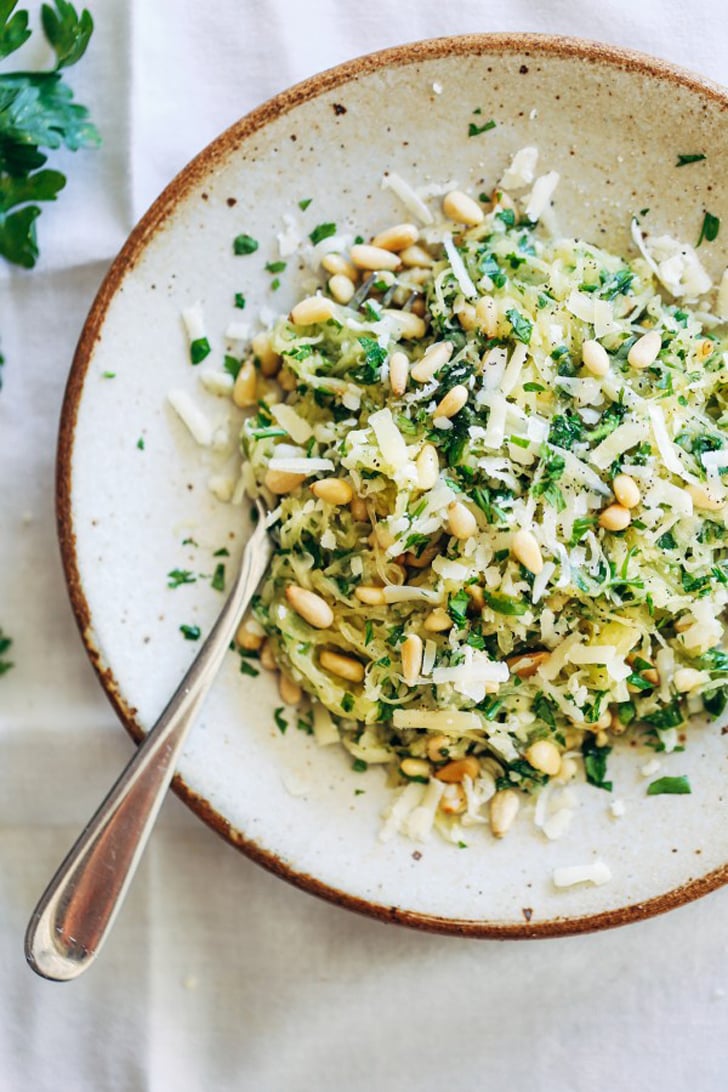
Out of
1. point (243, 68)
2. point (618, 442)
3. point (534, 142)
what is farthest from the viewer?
point (243, 68)

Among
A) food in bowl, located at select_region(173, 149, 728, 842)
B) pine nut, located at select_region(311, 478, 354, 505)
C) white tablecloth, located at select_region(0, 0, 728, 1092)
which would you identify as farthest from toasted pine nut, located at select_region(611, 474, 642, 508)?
white tablecloth, located at select_region(0, 0, 728, 1092)

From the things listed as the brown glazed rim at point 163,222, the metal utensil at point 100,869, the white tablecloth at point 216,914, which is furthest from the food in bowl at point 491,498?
the white tablecloth at point 216,914

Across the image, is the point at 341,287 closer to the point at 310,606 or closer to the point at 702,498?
the point at 310,606

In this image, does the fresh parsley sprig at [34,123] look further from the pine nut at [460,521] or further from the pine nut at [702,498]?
the pine nut at [702,498]

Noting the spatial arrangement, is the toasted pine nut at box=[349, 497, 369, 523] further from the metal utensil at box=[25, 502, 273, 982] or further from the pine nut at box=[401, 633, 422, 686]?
the metal utensil at box=[25, 502, 273, 982]

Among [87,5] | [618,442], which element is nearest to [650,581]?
[618,442]

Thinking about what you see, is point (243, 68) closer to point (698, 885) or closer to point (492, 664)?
point (492, 664)
